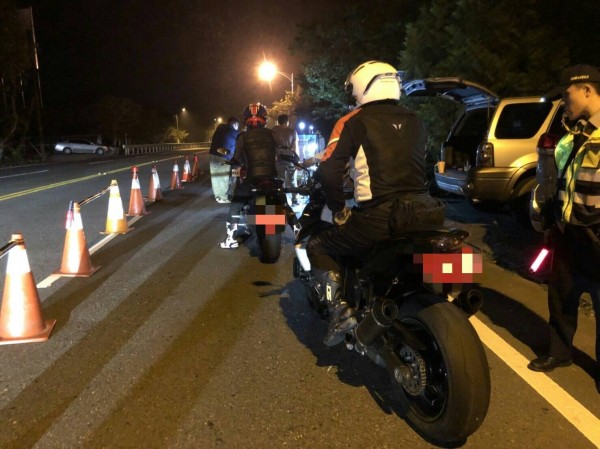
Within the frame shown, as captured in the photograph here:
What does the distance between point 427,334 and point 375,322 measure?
301 millimetres

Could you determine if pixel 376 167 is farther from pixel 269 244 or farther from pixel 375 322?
pixel 269 244

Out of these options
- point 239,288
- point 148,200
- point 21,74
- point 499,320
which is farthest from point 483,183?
point 21,74

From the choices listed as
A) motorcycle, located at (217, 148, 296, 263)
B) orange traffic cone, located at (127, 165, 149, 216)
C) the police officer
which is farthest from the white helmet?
orange traffic cone, located at (127, 165, 149, 216)

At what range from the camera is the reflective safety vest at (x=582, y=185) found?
11.4ft

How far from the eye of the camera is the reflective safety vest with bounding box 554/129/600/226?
137 inches

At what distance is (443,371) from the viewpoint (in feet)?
9.82

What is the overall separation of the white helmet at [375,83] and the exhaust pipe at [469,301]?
1.31m

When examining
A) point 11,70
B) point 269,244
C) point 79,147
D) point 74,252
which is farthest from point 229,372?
point 79,147

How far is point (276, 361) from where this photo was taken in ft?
13.7

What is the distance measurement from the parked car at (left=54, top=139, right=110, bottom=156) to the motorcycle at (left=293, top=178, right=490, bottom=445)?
45.8 meters

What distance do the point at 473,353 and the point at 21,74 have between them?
4059 centimetres

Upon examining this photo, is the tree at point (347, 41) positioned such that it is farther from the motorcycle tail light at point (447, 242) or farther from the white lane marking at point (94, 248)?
the motorcycle tail light at point (447, 242)

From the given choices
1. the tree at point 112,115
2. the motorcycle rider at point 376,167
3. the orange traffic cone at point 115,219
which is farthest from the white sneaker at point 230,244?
the tree at point 112,115

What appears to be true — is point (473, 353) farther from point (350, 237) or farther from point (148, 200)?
point (148, 200)
